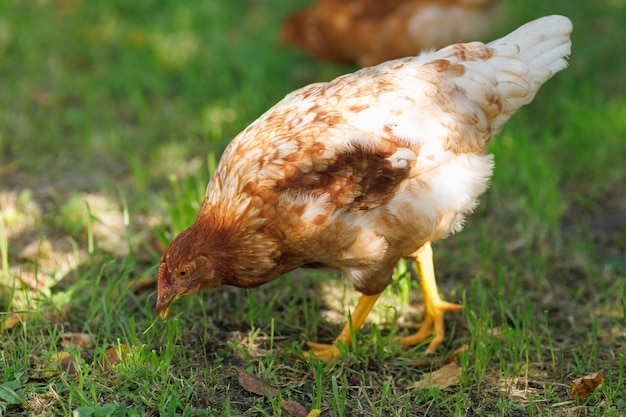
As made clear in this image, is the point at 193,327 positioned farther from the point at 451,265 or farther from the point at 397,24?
the point at 397,24

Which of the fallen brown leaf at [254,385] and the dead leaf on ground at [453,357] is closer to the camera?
the fallen brown leaf at [254,385]

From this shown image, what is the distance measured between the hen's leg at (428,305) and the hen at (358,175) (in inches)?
9.2

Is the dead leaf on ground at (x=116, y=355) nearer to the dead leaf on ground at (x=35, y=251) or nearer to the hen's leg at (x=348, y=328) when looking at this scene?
the hen's leg at (x=348, y=328)

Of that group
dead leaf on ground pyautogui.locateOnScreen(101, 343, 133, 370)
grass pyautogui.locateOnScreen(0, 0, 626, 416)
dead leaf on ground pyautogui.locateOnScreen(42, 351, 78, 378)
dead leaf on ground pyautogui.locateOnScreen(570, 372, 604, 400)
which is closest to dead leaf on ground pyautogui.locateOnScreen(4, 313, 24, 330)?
grass pyautogui.locateOnScreen(0, 0, 626, 416)

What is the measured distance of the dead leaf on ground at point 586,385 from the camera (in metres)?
2.80

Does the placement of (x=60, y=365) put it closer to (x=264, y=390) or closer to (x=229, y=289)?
(x=264, y=390)

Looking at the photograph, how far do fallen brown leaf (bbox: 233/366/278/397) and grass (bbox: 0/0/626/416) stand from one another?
1.1 inches

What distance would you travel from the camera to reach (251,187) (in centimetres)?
275

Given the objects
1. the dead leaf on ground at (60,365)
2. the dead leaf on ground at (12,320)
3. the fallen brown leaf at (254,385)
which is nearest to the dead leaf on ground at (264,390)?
the fallen brown leaf at (254,385)

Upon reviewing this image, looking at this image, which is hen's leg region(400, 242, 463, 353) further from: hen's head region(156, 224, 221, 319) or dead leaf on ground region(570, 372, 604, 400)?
hen's head region(156, 224, 221, 319)

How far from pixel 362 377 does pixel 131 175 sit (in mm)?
2304

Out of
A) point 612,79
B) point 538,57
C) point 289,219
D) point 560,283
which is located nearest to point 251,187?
point 289,219

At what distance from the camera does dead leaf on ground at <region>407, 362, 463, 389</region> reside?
2.89m

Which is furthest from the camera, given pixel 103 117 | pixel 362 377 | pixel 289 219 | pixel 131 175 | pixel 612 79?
pixel 612 79
